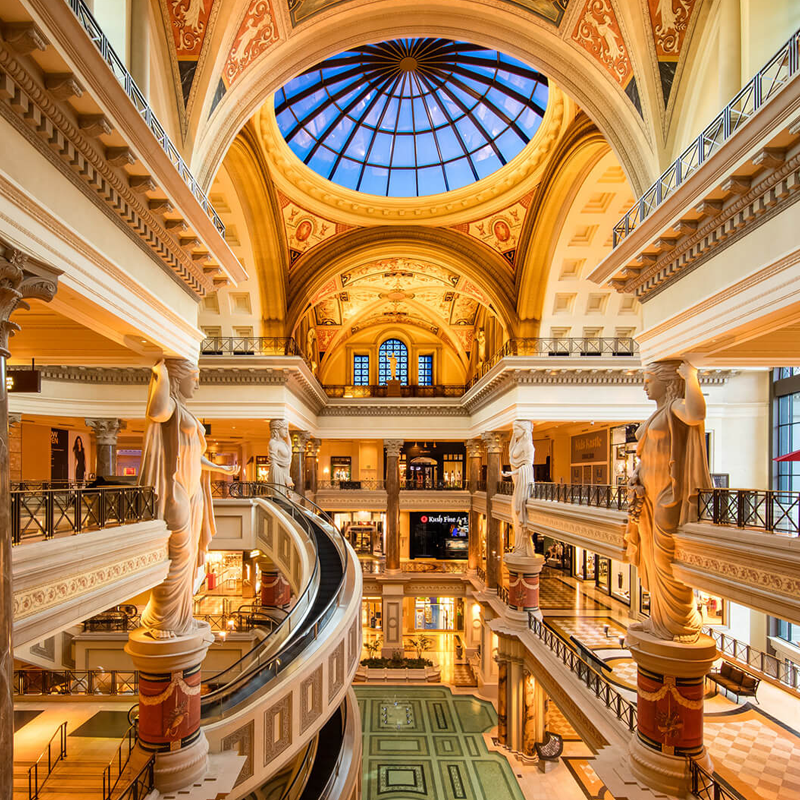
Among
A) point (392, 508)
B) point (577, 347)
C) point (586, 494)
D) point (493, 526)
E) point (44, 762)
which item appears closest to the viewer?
point (44, 762)

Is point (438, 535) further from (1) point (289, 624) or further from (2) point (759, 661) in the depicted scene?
(1) point (289, 624)

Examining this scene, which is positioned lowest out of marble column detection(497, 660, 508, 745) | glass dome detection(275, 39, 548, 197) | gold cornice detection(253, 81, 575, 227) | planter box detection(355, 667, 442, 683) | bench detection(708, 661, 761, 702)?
planter box detection(355, 667, 442, 683)

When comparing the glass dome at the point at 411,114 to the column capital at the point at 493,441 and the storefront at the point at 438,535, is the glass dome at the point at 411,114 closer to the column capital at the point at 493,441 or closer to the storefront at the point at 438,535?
the column capital at the point at 493,441

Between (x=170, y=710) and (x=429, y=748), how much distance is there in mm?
10117

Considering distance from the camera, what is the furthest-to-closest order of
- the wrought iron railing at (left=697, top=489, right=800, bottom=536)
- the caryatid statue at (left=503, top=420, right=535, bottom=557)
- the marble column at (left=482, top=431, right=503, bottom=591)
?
1. the marble column at (left=482, top=431, right=503, bottom=591)
2. the caryatid statue at (left=503, top=420, right=535, bottom=557)
3. the wrought iron railing at (left=697, top=489, right=800, bottom=536)

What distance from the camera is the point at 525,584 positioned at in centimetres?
1458

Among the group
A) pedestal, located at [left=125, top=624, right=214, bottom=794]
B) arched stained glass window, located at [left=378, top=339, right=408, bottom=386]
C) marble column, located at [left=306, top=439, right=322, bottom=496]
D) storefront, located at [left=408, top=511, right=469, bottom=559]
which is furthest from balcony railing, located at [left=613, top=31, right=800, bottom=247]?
storefront, located at [left=408, top=511, right=469, bottom=559]

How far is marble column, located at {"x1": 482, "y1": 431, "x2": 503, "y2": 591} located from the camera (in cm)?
1839

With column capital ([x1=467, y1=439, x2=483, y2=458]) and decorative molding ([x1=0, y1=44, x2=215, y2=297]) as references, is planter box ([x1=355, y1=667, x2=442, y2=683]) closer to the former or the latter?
column capital ([x1=467, y1=439, x2=483, y2=458])

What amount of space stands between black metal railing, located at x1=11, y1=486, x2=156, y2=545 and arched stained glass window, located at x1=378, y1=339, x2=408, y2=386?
19604mm

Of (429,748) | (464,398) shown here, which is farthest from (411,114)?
(429,748)

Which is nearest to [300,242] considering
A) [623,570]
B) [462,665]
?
[623,570]

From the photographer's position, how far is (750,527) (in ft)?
19.7

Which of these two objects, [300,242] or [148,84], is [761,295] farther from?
[300,242]
